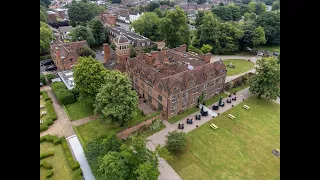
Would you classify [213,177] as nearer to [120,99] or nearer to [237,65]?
[120,99]

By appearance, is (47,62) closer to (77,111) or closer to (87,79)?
(77,111)

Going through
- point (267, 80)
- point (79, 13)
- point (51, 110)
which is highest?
point (79, 13)

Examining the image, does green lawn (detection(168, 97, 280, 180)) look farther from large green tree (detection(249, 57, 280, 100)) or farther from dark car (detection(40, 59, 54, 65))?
dark car (detection(40, 59, 54, 65))

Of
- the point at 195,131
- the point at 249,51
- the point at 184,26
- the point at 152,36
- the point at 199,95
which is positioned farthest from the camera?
the point at 152,36

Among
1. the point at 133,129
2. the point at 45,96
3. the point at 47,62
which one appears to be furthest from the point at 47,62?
the point at 133,129

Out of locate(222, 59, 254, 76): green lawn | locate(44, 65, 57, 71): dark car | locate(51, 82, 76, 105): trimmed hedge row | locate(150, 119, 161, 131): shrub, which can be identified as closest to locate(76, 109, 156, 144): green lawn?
locate(150, 119, 161, 131): shrub

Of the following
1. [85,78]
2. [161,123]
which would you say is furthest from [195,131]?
[85,78]
